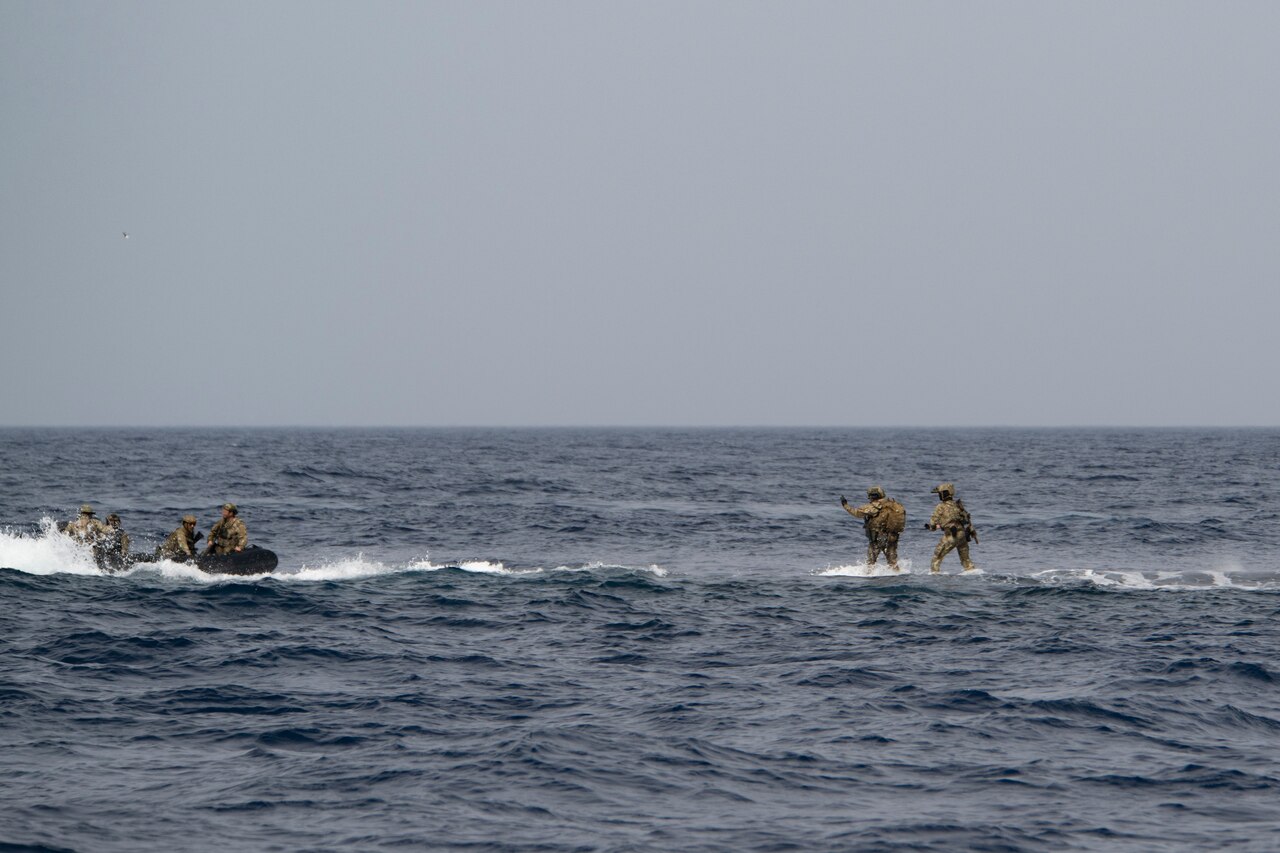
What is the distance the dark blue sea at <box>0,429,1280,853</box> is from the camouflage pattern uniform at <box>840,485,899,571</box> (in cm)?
42

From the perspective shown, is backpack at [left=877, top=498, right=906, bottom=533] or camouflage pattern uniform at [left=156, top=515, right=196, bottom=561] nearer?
camouflage pattern uniform at [left=156, top=515, right=196, bottom=561]

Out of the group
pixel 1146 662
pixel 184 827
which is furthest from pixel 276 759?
pixel 1146 662

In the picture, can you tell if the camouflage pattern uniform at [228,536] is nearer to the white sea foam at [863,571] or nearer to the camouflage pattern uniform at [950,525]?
the white sea foam at [863,571]

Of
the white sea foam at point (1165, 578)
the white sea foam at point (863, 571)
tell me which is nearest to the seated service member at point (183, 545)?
the white sea foam at point (863, 571)

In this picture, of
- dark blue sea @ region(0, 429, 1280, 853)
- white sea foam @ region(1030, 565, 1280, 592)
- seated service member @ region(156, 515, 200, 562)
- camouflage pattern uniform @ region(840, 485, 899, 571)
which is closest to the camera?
dark blue sea @ region(0, 429, 1280, 853)

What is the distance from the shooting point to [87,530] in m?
28.3

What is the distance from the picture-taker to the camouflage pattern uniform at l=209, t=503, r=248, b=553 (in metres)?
27.5

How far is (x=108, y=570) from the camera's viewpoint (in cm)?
2753

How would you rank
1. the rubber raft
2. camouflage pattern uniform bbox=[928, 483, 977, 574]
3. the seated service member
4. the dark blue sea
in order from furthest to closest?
camouflage pattern uniform bbox=[928, 483, 977, 574] → the seated service member → the rubber raft → the dark blue sea

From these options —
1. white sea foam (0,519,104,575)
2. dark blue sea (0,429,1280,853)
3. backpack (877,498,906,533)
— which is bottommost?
dark blue sea (0,429,1280,853)

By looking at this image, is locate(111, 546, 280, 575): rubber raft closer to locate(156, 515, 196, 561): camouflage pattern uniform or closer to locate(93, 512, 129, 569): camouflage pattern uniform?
locate(93, 512, 129, 569): camouflage pattern uniform

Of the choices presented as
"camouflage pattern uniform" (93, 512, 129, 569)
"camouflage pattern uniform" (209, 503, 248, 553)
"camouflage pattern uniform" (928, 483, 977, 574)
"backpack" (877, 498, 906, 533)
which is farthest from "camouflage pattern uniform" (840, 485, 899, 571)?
"camouflage pattern uniform" (93, 512, 129, 569)

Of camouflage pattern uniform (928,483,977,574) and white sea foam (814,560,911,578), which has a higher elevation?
camouflage pattern uniform (928,483,977,574)

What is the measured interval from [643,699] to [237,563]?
13.4 meters
